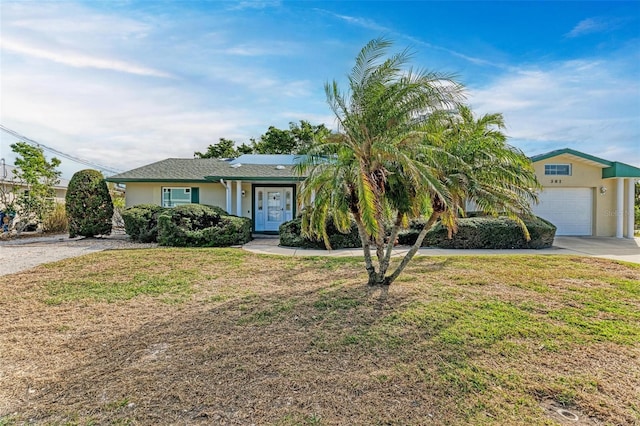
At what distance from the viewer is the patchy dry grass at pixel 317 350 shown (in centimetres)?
296

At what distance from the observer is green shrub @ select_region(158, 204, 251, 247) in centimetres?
1225

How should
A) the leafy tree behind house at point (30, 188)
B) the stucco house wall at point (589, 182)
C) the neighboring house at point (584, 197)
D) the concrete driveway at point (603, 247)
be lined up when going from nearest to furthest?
1. the concrete driveway at point (603, 247)
2. the leafy tree behind house at point (30, 188)
3. the neighboring house at point (584, 197)
4. the stucco house wall at point (589, 182)

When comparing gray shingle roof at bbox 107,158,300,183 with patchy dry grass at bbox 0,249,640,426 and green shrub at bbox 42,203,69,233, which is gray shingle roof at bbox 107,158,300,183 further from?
patchy dry grass at bbox 0,249,640,426

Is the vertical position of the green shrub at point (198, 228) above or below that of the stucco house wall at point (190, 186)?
below

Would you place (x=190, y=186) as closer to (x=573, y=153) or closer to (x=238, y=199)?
(x=238, y=199)

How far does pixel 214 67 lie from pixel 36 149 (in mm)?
12229

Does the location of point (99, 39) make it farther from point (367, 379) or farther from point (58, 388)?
point (367, 379)

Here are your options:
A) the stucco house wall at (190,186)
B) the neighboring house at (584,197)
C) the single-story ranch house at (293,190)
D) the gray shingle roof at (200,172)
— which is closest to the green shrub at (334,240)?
the gray shingle roof at (200,172)

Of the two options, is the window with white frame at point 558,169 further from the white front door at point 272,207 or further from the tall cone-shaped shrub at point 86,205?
the tall cone-shaped shrub at point 86,205

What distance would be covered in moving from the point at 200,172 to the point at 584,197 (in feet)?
63.7

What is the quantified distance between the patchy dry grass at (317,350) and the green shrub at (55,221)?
36.0ft

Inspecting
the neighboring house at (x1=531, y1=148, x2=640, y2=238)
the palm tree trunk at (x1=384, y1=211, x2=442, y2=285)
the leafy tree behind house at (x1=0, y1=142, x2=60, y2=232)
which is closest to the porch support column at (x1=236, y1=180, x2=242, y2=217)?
the leafy tree behind house at (x1=0, y1=142, x2=60, y2=232)

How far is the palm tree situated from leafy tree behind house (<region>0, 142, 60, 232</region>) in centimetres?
1588

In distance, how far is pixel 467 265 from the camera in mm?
8953
